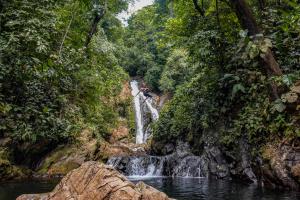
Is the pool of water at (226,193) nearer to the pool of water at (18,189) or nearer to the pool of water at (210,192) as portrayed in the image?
the pool of water at (210,192)

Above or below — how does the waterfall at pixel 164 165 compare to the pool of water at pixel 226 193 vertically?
above

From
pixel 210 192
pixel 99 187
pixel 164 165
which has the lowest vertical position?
pixel 210 192

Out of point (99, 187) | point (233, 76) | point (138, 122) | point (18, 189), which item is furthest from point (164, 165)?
point (138, 122)

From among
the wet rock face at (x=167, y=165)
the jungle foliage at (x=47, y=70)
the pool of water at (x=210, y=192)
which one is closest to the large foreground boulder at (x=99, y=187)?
the jungle foliage at (x=47, y=70)

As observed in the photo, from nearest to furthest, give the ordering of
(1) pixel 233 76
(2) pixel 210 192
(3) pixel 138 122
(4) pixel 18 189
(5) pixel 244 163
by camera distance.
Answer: (2) pixel 210 192 < (4) pixel 18 189 < (5) pixel 244 163 < (1) pixel 233 76 < (3) pixel 138 122

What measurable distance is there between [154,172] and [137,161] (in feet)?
4.10

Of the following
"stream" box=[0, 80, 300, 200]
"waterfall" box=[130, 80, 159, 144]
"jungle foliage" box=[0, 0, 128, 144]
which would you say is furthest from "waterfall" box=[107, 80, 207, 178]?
"waterfall" box=[130, 80, 159, 144]

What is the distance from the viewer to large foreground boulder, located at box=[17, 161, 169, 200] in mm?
6590

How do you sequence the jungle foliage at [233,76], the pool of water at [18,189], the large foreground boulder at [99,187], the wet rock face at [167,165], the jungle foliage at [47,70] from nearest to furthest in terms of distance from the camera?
1. the large foreground boulder at [99,187]
2. the jungle foliage at [233,76]
3. the pool of water at [18,189]
4. the jungle foliage at [47,70]
5. the wet rock face at [167,165]

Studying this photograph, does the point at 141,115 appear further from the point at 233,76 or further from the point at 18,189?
the point at 18,189

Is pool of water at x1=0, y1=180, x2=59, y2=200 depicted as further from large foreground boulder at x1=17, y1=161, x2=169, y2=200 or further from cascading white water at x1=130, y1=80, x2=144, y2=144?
cascading white water at x1=130, y1=80, x2=144, y2=144

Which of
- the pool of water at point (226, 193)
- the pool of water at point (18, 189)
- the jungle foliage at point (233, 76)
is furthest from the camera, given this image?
the pool of water at point (18, 189)

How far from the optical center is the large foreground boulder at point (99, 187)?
6.59 metres

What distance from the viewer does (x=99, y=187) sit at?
6.84 meters
